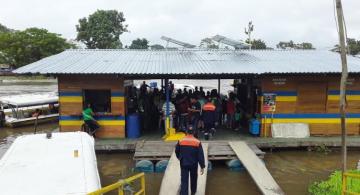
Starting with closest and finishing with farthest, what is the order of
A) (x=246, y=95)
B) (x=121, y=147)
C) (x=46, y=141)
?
(x=46, y=141) < (x=121, y=147) < (x=246, y=95)

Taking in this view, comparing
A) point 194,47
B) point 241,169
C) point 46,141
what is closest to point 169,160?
point 241,169

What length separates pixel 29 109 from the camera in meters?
19.1

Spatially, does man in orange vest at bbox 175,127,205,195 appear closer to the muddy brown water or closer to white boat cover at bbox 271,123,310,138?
the muddy brown water

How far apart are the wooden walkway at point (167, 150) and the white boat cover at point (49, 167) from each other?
262 cm

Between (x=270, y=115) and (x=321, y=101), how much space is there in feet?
6.74

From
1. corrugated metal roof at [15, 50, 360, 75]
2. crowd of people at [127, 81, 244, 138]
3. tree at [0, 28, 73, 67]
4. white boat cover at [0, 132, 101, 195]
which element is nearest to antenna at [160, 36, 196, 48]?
corrugated metal roof at [15, 50, 360, 75]

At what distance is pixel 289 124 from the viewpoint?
13.3m

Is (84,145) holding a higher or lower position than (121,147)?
higher

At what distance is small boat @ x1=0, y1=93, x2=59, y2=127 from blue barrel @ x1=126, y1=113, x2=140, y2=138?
21.4 feet

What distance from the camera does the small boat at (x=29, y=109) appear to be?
1803 cm

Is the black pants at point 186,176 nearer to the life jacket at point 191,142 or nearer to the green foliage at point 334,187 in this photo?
the life jacket at point 191,142

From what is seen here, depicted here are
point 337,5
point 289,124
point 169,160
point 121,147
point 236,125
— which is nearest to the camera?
point 337,5

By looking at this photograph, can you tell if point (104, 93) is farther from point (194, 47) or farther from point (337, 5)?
point (337, 5)

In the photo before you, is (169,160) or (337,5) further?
(169,160)
